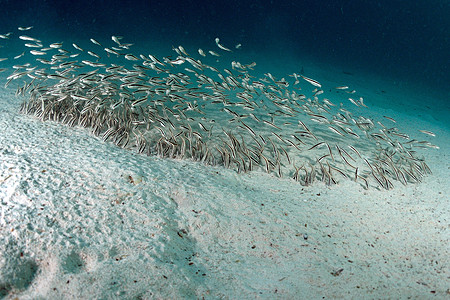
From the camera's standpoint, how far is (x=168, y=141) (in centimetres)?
480

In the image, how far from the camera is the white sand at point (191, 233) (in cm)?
243

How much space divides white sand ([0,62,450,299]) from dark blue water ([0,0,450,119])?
826 inches

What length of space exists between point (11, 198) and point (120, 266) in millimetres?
1690

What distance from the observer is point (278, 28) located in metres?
56.1

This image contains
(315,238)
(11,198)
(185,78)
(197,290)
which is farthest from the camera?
(185,78)

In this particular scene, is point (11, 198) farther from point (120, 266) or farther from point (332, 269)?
point (332, 269)

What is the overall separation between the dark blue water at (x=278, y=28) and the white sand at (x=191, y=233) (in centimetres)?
2097

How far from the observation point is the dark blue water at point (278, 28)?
3284 centimetres

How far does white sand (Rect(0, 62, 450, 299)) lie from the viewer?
2426 millimetres

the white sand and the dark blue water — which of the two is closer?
the white sand

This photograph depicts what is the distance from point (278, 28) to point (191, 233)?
200 feet

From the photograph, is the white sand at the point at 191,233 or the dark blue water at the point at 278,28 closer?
the white sand at the point at 191,233

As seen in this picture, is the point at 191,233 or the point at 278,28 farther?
the point at 278,28

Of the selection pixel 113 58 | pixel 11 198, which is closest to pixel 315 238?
pixel 11 198
